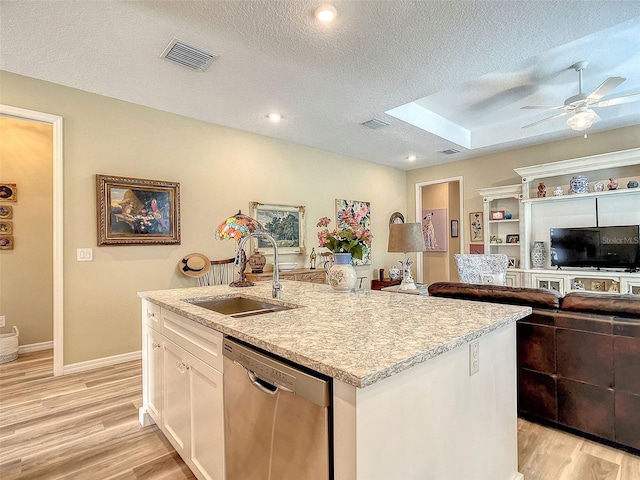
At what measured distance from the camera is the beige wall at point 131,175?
3.21 meters

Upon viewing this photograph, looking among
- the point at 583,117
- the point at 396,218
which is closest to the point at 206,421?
the point at 583,117

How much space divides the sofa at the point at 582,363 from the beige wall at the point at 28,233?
16.0ft

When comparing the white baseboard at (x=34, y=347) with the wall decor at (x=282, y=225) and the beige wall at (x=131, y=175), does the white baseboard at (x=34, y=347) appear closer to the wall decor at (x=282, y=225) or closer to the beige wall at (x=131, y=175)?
the beige wall at (x=131, y=175)

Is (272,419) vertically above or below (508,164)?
below

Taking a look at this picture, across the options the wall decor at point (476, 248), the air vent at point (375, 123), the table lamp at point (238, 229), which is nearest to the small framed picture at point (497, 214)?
the wall decor at point (476, 248)

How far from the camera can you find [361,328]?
1.30 m

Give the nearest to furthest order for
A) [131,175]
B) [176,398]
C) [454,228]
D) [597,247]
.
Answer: [176,398] < [131,175] < [597,247] < [454,228]

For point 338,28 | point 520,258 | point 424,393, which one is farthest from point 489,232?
point 424,393

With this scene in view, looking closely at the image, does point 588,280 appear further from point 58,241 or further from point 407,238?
point 58,241

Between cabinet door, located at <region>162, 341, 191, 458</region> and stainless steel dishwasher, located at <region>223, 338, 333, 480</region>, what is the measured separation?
442 mm

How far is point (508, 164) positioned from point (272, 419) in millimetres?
5706

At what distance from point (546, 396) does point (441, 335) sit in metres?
1.56

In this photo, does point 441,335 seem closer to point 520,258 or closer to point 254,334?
point 254,334

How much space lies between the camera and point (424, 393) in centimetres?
110
